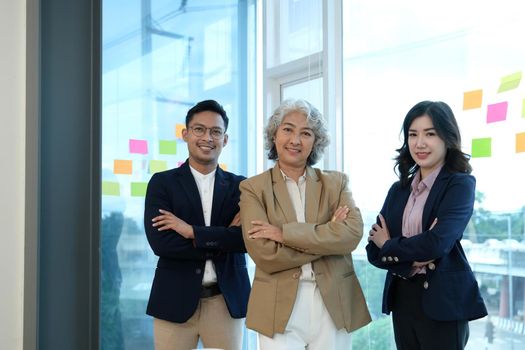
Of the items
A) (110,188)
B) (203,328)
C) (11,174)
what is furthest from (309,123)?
(11,174)

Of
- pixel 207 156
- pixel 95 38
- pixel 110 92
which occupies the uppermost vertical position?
pixel 95 38

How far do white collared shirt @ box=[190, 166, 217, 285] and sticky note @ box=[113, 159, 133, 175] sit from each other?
97cm

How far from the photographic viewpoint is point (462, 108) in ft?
8.54

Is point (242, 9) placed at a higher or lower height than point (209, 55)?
higher

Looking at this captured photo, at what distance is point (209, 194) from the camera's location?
8.55 feet

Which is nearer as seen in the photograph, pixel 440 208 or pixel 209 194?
pixel 440 208

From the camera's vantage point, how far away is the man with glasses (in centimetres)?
242

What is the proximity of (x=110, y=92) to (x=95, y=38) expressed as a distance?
0.36 meters

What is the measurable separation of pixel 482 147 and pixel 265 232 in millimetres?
1110

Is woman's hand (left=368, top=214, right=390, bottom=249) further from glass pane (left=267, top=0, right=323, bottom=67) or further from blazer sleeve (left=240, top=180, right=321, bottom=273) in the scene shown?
glass pane (left=267, top=0, right=323, bottom=67)

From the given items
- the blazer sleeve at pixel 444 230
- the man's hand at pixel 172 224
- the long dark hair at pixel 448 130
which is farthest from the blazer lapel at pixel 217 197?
the long dark hair at pixel 448 130

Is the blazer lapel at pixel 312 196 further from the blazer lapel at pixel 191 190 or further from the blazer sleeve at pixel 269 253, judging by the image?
the blazer lapel at pixel 191 190

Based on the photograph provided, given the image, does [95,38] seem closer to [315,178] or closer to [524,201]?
[315,178]

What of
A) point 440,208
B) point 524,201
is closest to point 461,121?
point 524,201
